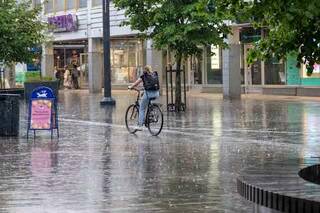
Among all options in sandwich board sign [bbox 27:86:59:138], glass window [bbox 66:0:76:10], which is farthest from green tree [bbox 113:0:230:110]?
glass window [bbox 66:0:76:10]

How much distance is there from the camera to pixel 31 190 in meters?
8.80

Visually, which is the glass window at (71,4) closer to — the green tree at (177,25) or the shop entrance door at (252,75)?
the shop entrance door at (252,75)

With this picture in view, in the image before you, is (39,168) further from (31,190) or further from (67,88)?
(67,88)

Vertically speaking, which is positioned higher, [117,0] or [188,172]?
[117,0]

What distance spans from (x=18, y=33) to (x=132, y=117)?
1187 cm

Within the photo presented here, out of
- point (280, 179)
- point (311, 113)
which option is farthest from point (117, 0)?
point (280, 179)

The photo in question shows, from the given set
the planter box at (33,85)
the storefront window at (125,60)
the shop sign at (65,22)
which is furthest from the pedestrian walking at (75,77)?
the planter box at (33,85)

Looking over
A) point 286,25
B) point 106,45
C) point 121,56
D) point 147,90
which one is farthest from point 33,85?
point 286,25

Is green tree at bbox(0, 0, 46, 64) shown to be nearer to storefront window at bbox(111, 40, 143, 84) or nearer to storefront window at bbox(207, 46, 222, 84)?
storefront window at bbox(207, 46, 222, 84)

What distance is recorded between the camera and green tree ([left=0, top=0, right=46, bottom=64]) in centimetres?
2700

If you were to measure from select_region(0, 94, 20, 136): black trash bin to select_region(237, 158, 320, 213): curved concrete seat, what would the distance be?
9.90m

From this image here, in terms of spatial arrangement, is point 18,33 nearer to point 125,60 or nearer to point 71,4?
point 125,60

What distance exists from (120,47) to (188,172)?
121 feet

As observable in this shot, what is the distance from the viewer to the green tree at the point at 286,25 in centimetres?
639
